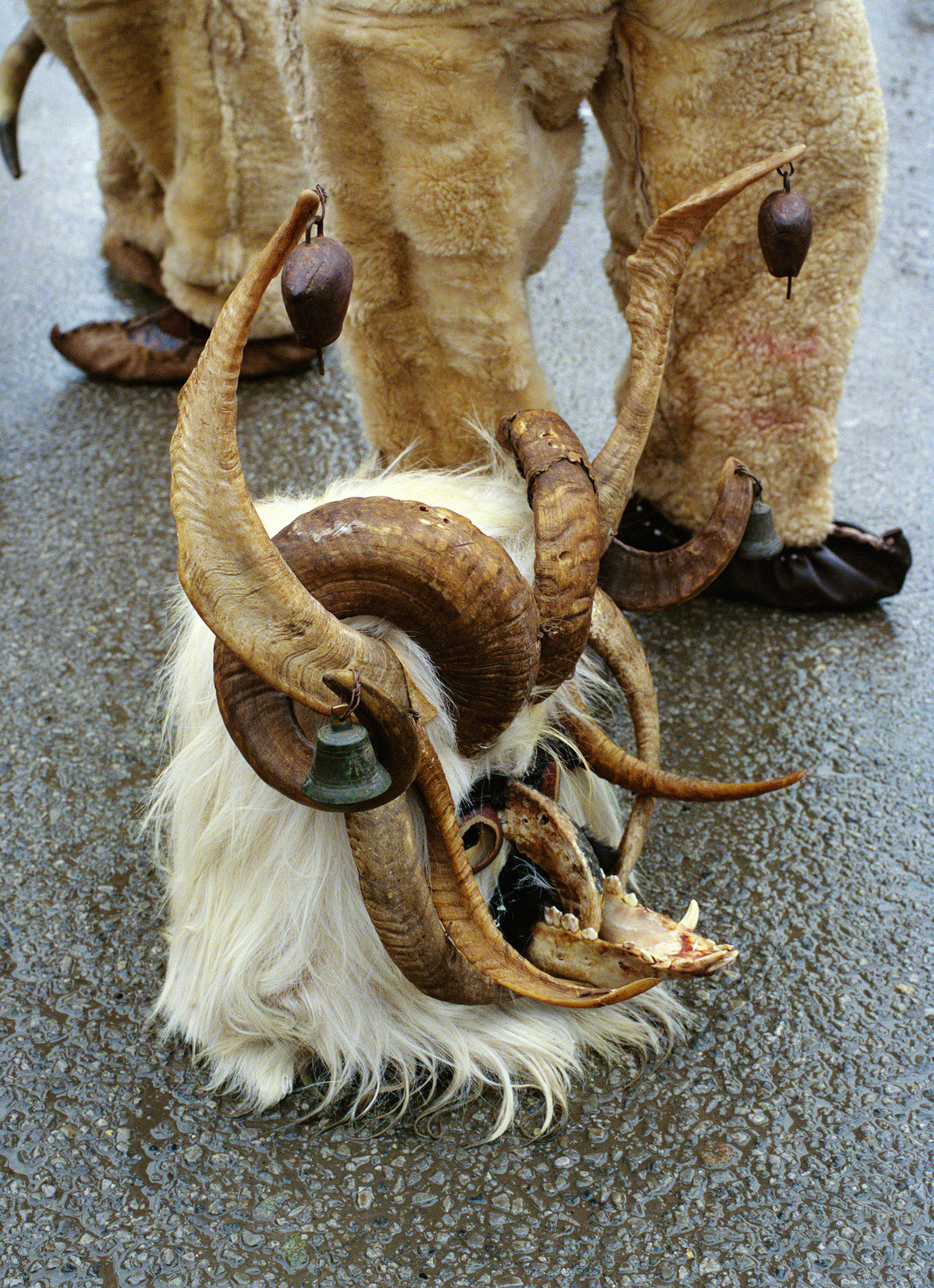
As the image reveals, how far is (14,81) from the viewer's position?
3473 mm

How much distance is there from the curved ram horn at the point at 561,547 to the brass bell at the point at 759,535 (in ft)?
1.61

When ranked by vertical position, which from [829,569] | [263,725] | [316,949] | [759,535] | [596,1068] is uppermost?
[263,725]

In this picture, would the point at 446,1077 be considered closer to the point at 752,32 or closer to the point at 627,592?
the point at 627,592

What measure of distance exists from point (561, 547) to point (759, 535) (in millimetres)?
630

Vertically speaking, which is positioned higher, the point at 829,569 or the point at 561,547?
the point at 561,547

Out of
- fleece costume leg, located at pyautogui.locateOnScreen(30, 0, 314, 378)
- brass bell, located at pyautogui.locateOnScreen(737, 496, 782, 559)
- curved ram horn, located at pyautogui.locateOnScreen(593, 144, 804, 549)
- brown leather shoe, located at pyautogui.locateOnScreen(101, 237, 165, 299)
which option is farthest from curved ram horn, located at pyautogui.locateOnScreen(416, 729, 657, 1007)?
brown leather shoe, located at pyautogui.locateOnScreen(101, 237, 165, 299)

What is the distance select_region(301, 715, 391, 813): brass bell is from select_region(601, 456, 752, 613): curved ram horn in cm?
68

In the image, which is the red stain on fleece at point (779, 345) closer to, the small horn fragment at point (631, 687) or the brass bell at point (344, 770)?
the small horn fragment at point (631, 687)

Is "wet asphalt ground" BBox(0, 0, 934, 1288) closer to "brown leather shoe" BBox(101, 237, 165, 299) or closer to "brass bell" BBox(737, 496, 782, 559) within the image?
"brass bell" BBox(737, 496, 782, 559)

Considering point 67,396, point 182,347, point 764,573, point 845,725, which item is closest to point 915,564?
point 764,573

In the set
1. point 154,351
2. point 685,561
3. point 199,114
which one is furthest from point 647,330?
point 154,351

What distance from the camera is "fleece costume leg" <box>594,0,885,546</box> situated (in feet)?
6.48

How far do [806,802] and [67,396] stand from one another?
8.12ft

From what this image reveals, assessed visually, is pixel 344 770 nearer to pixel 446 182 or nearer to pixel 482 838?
pixel 482 838
